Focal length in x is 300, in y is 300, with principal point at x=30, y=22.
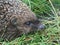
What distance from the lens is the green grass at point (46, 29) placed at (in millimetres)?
4504

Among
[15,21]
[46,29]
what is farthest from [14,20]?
[46,29]

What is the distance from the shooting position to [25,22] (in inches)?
183

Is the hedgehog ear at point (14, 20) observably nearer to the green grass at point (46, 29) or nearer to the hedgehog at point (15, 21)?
the hedgehog at point (15, 21)

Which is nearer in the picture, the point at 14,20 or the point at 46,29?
the point at 14,20

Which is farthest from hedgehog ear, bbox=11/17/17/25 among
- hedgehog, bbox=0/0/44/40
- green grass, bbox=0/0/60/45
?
green grass, bbox=0/0/60/45

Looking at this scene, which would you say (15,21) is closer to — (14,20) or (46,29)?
(14,20)

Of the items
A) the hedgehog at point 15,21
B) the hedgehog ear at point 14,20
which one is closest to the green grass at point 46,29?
the hedgehog at point 15,21

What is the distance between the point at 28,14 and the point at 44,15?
0.76m

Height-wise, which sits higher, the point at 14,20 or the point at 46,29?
the point at 14,20

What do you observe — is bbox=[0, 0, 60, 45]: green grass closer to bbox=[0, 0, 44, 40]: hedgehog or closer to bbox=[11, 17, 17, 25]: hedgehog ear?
bbox=[0, 0, 44, 40]: hedgehog

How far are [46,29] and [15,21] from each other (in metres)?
0.52

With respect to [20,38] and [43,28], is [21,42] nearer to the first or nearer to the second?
[20,38]

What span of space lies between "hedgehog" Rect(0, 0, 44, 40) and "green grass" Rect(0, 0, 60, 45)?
125 mm

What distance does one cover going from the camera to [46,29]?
4773 mm
